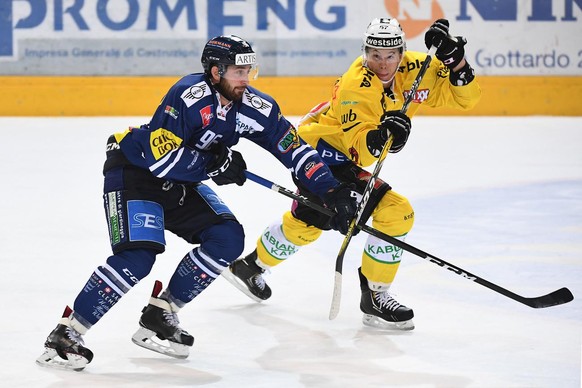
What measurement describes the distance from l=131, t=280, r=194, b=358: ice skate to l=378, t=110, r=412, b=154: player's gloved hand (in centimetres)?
94

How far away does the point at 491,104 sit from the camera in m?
10.5

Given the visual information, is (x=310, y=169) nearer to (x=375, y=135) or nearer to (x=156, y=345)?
(x=375, y=135)

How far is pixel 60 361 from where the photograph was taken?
3.39 metres

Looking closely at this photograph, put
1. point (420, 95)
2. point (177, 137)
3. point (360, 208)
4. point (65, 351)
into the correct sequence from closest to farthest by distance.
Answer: point (65, 351)
point (177, 137)
point (360, 208)
point (420, 95)

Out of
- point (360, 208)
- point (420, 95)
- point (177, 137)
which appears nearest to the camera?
point (177, 137)

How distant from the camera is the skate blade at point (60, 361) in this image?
3.35 metres

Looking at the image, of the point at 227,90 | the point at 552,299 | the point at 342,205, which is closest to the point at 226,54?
the point at 227,90

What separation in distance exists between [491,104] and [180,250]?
5.93m

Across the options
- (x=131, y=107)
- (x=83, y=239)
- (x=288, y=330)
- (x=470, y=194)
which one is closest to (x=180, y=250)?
(x=83, y=239)

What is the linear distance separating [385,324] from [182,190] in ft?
2.84

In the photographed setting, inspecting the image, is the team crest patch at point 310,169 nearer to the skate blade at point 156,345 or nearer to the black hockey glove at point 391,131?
the black hockey glove at point 391,131

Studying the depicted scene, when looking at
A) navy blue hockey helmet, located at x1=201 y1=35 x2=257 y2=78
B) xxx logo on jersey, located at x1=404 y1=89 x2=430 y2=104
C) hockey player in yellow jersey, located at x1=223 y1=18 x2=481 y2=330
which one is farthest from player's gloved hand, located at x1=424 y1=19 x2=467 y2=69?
navy blue hockey helmet, located at x1=201 y1=35 x2=257 y2=78

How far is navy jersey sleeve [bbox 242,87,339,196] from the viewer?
12.1 feet

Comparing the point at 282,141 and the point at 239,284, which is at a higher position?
the point at 282,141
